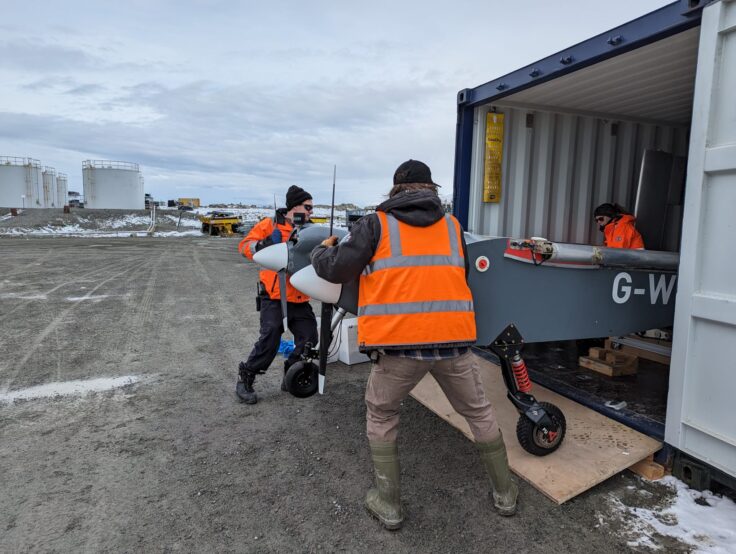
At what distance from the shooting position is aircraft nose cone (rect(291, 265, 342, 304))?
288cm

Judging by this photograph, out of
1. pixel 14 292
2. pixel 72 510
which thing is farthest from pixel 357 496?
pixel 14 292

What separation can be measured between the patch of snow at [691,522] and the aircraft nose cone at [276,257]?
8.32 ft

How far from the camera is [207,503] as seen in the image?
2805 mm

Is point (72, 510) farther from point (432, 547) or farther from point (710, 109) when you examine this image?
point (710, 109)

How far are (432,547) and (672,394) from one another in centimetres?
172

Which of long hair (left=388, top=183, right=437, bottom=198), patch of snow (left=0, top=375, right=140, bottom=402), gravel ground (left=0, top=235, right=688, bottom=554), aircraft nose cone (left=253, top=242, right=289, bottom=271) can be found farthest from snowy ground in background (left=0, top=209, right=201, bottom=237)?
long hair (left=388, top=183, right=437, bottom=198)

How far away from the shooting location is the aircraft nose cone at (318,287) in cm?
288

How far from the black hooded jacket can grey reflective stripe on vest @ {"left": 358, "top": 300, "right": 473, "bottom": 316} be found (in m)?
0.22

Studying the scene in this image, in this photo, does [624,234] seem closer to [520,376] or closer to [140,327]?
[520,376]

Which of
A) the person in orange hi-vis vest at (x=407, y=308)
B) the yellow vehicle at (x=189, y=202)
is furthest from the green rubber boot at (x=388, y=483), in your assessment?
the yellow vehicle at (x=189, y=202)

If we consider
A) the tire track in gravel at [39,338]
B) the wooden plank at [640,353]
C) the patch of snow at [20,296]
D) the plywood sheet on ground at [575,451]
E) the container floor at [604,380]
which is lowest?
the tire track in gravel at [39,338]

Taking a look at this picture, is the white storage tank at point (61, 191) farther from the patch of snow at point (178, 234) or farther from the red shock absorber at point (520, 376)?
the red shock absorber at point (520, 376)

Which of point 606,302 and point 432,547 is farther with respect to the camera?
point 606,302

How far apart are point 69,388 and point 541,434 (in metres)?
4.19
